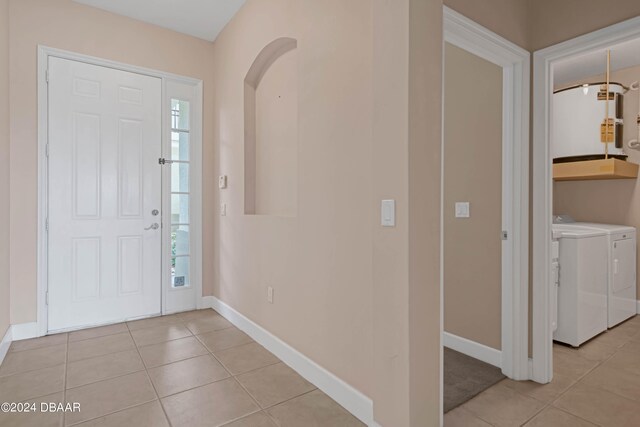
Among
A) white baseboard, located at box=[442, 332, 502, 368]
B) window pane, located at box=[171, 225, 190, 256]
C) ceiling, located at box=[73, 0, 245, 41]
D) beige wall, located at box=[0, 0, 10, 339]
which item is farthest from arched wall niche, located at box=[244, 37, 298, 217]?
beige wall, located at box=[0, 0, 10, 339]

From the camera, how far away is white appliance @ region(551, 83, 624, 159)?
11.9ft

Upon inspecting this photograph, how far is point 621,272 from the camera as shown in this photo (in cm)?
340

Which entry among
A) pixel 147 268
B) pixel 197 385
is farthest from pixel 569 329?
pixel 147 268

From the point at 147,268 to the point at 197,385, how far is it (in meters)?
1.78

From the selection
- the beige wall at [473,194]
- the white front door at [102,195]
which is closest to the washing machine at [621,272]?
the beige wall at [473,194]

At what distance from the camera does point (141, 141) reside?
3488mm

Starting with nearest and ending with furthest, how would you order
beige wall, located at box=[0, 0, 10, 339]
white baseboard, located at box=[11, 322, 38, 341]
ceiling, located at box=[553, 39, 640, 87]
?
beige wall, located at box=[0, 0, 10, 339]
white baseboard, located at box=[11, 322, 38, 341]
ceiling, located at box=[553, 39, 640, 87]

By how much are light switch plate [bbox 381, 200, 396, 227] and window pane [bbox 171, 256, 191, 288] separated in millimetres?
2854

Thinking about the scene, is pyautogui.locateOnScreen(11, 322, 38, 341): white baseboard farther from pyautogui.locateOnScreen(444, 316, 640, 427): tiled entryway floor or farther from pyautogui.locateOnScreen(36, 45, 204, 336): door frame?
pyautogui.locateOnScreen(444, 316, 640, 427): tiled entryway floor

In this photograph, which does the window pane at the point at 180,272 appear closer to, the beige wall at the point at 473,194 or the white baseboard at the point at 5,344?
the white baseboard at the point at 5,344

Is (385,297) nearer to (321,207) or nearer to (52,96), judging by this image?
(321,207)

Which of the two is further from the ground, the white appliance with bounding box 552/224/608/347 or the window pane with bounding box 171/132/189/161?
the window pane with bounding box 171/132/189/161

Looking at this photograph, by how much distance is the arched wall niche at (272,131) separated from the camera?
104 inches

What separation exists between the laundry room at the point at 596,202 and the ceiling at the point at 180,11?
3.09m
